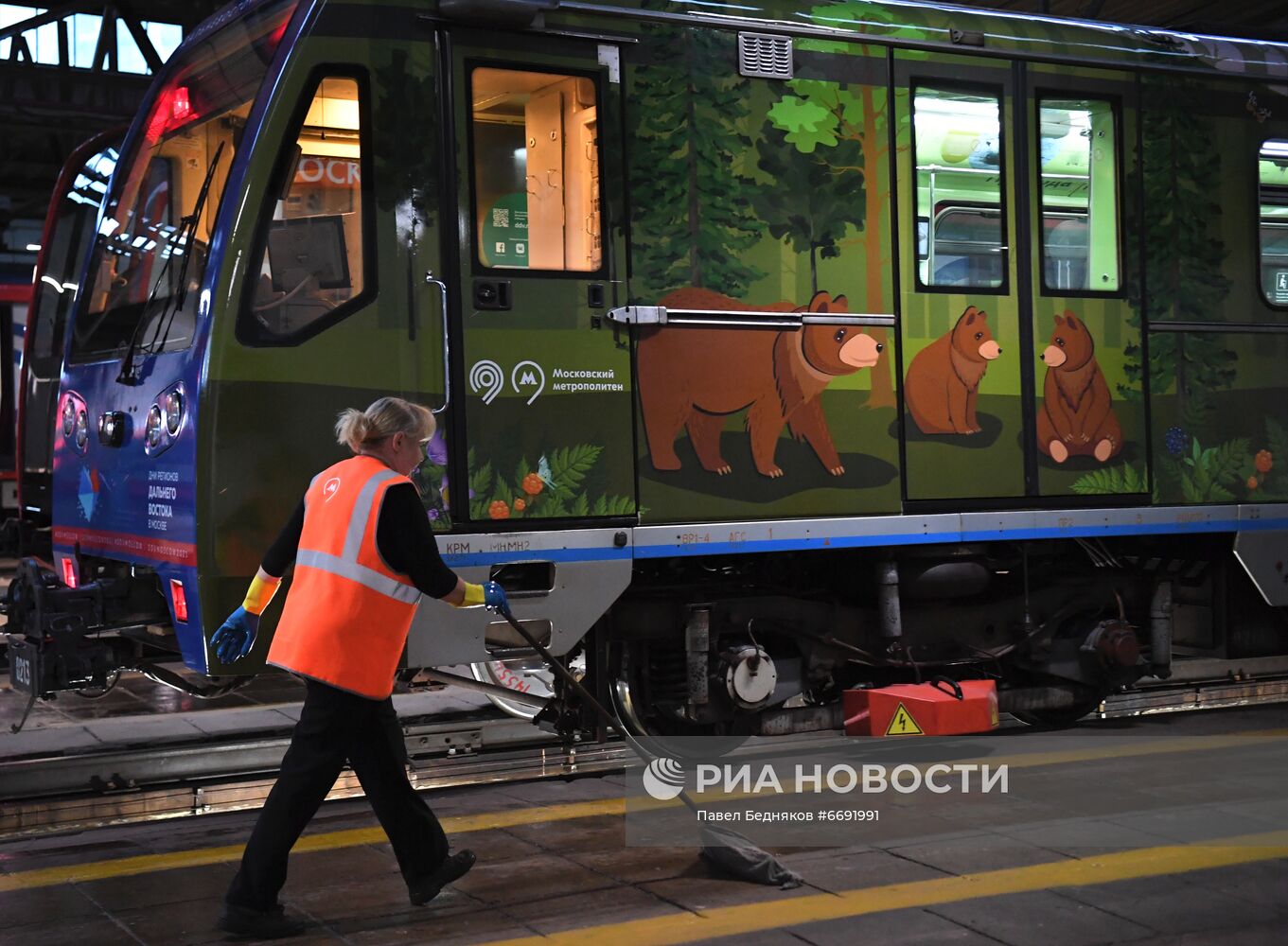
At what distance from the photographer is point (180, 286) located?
6258 millimetres

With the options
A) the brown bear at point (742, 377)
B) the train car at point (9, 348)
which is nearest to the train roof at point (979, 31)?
the brown bear at point (742, 377)

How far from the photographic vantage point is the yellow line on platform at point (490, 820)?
573 centimetres

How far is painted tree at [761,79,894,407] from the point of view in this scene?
7066 millimetres

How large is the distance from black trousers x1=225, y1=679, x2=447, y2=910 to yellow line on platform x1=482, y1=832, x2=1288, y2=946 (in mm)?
521

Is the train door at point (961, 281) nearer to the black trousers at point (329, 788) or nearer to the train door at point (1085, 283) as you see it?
the train door at point (1085, 283)

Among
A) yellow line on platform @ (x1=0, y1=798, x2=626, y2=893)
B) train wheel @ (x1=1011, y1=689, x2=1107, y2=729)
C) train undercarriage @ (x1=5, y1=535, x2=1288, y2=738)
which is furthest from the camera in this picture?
train wheel @ (x1=1011, y1=689, x2=1107, y2=729)

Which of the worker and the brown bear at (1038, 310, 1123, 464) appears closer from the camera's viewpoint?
the worker

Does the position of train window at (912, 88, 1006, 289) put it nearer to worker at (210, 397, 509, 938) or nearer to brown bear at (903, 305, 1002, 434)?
brown bear at (903, 305, 1002, 434)

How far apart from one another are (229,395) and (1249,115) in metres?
5.69

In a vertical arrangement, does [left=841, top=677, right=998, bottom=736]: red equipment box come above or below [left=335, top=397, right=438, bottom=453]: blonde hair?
below

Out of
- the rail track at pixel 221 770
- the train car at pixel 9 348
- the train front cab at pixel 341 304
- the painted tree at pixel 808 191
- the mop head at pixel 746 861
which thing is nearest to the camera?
the mop head at pixel 746 861

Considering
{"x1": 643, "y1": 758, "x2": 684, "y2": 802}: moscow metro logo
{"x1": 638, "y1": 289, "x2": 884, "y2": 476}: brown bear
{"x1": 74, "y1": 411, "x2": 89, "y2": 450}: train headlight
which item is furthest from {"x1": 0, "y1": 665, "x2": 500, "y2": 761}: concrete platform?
{"x1": 74, "y1": 411, "x2": 89, "y2": 450}: train headlight

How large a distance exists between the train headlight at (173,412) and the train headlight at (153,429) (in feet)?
0.23

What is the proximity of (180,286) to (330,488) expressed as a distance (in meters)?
1.68
